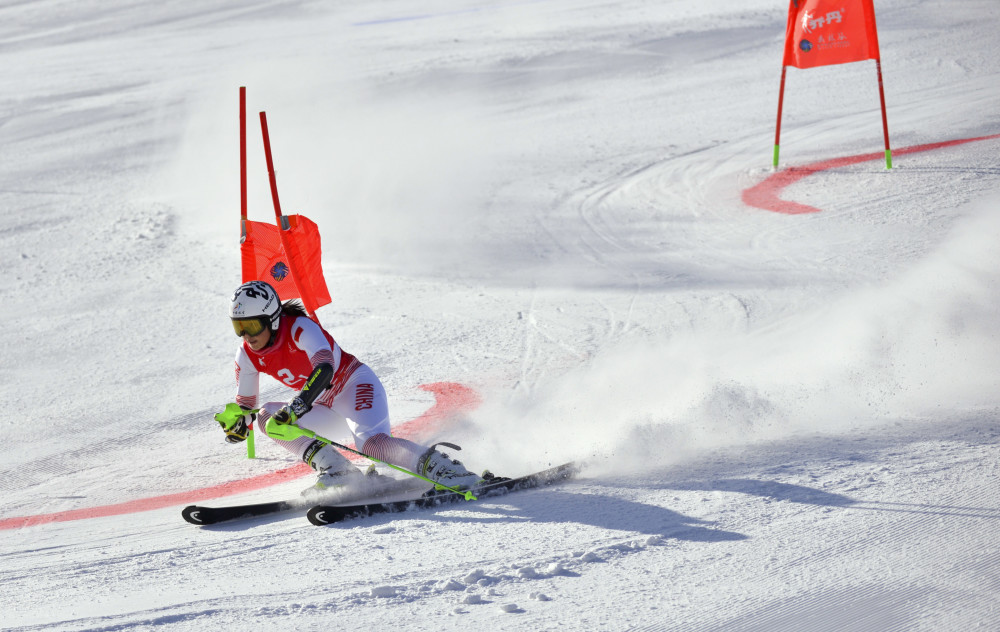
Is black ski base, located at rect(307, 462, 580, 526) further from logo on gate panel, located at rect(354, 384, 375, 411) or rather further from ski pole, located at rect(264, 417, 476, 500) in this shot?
logo on gate panel, located at rect(354, 384, 375, 411)

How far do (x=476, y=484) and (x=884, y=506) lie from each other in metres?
2.09

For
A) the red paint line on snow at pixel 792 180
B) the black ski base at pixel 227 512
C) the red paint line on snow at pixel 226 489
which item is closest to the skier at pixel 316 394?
the black ski base at pixel 227 512

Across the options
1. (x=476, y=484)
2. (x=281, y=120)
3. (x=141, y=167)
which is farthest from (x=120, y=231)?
(x=476, y=484)

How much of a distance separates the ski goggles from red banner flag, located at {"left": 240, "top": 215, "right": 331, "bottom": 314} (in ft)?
2.97

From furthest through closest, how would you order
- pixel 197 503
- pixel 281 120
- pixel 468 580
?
pixel 281 120 < pixel 197 503 < pixel 468 580

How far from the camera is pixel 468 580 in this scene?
404cm

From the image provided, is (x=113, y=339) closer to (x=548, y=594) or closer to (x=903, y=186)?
(x=548, y=594)

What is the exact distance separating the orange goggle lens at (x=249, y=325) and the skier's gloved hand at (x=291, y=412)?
46 centimetres

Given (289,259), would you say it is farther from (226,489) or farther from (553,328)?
(553,328)

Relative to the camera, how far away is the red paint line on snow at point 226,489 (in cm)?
526

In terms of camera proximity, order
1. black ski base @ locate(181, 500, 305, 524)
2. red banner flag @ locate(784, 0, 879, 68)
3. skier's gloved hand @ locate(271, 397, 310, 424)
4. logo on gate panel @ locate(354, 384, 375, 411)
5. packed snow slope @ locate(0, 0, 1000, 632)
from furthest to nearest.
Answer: red banner flag @ locate(784, 0, 879, 68)
logo on gate panel @ locate(354, 384, 375, 411)
black ski base @ locate(181, 500, 305, 524)
skier's gloved hand @ locate(271, 397, 310, 424)
packed snow slope @ locate(0, 0, 1000, 632)

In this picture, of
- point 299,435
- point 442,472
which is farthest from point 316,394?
point 442,472

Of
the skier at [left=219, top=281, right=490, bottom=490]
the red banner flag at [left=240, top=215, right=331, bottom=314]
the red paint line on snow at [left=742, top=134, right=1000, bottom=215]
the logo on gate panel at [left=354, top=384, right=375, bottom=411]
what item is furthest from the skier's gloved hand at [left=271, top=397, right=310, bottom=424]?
the red paint line on snow at [left=742, top=134, right=1000, bottom=215]

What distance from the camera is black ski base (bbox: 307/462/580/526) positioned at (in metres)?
4.80
